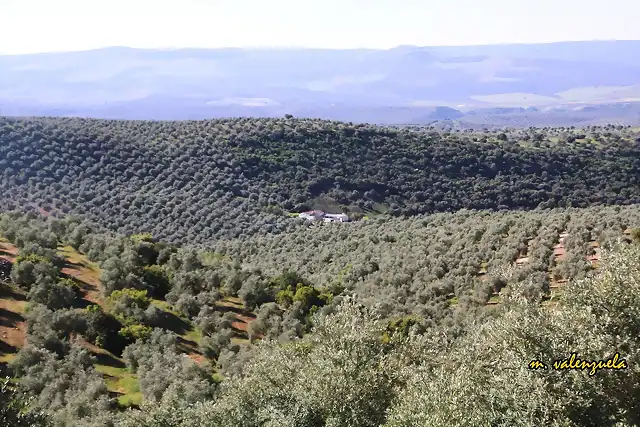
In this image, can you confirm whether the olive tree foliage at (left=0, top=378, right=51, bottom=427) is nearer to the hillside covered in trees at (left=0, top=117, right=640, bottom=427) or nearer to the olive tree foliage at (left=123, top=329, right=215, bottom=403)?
the hillside covered in trees at (left=0, top=117, right=640, bottom=427)

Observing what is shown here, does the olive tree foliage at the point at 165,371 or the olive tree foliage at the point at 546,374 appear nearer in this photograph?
the olive tree foliage at the point at 546,374

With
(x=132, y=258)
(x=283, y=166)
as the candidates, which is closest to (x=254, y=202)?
(x=283, y=166)

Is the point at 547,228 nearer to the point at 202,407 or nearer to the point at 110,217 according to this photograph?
the point at 202,407

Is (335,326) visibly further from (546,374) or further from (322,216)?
(322,216)

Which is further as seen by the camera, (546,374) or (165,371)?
(165,371)

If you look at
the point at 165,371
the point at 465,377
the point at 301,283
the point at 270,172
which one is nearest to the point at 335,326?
the point at 465,377

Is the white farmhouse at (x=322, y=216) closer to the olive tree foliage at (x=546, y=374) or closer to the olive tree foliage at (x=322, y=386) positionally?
the olive tree foliage at (x=322, y=386)

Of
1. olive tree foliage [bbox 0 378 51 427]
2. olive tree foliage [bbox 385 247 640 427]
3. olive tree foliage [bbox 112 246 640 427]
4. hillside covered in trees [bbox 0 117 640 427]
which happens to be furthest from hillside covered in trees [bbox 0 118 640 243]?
olive tree foliage [bbox 385 247 640 427]
